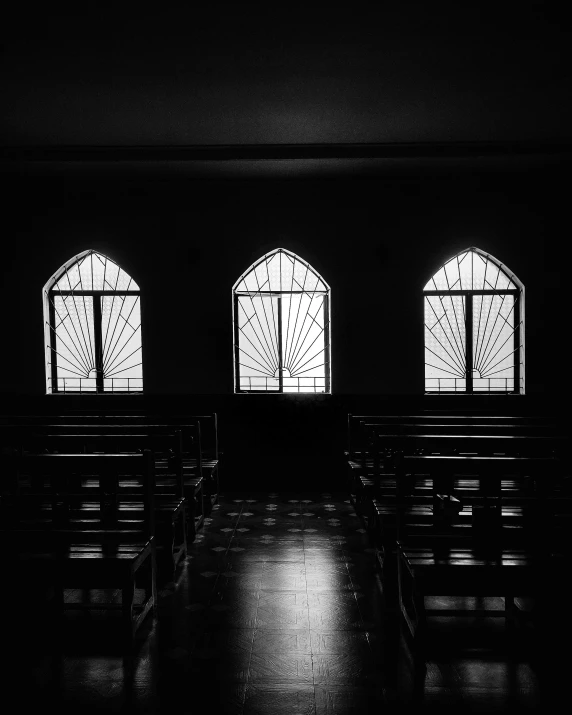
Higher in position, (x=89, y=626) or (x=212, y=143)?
(x=212, y=143)

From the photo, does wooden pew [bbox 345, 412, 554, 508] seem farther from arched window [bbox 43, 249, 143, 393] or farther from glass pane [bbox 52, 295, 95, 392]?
glass pane [bbox 52, 295, 95, 392]

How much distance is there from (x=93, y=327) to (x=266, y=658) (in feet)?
17.8

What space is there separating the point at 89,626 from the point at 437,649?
6.28 feet

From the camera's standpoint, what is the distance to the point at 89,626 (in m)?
3.16

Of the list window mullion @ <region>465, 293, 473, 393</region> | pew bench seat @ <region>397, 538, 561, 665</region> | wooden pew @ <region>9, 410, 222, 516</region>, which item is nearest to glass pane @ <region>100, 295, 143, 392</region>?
wooden pew @ <region>9, 410, 222, 516</region>

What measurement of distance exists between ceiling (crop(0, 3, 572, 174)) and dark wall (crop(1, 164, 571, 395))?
2.11 ft

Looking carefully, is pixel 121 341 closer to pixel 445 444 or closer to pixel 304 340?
pixel 304 340

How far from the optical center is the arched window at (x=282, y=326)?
284 inches

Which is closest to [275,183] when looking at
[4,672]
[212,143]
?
[212,143]

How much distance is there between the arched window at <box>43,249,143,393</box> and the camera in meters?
7.27

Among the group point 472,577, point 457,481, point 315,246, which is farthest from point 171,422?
point 472,577

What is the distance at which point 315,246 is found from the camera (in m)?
7.08

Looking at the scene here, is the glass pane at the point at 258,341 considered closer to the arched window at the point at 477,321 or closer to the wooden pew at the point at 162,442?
the wooden pew at the point at 162,442

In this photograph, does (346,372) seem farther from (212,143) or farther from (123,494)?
(123,494)
